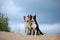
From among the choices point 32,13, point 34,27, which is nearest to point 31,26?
point 34,27

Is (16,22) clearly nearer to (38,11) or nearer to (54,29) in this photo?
(38,11)

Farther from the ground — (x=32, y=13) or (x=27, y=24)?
(x=32, y=13)

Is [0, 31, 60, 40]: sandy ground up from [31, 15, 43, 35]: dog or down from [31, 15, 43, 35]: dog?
down

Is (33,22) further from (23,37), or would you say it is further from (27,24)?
(23,37)

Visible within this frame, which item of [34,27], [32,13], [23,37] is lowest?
[23,37]

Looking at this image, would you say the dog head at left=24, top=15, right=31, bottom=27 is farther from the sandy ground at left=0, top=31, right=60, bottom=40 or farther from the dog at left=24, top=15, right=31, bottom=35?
the sandy ground at left=0, top=31, right=60, bottom=40

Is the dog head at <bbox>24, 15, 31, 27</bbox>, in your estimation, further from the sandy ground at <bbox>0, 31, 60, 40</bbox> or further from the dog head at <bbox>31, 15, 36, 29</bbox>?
the sandy ground at <bbox>0, 31, 60, 40</bbox>

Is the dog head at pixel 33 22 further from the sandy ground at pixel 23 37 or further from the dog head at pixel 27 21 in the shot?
the sandy ground at pixel 23 37

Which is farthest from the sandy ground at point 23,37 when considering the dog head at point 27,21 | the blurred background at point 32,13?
the dog head at point 27,21

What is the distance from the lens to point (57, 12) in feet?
6.77

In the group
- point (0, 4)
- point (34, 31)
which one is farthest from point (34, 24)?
point (0, 4)

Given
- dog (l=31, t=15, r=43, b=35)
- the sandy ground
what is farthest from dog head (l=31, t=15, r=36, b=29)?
the sandy ground

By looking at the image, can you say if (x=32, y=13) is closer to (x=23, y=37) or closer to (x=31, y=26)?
(x=31, y=26)

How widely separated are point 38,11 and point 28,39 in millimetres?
412
